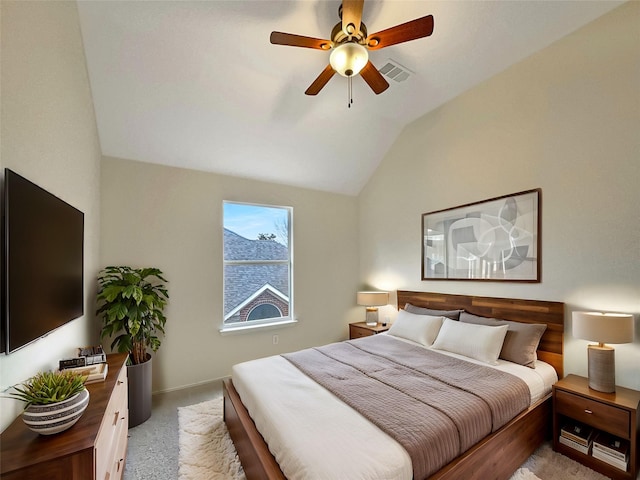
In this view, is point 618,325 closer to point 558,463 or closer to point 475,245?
point 558,463

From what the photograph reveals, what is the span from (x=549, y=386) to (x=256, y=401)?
233 cm

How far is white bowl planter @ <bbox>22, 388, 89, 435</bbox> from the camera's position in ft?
3.59

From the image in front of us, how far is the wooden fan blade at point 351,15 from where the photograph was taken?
171 cm

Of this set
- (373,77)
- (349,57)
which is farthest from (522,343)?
(349,57)

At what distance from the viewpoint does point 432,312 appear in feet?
11.0

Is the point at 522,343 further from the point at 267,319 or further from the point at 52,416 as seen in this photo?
the point at 52,416

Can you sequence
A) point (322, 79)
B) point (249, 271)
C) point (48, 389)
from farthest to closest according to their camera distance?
1. point (249, 271)
2. point (322, 79)
3. point (48, 389)

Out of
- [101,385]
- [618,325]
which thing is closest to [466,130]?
[618,325]

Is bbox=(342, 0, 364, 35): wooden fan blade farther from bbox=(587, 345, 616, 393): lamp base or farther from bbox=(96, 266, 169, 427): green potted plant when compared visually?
bbox=(587, 345, 616, 393): lamp base

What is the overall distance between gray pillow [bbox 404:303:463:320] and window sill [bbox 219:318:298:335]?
1596 mm

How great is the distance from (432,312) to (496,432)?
62.7 inches

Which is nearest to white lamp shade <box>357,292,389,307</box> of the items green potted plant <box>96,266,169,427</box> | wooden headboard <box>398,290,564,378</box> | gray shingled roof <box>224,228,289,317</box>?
wooden headboard <box>398,290,564,378</box>

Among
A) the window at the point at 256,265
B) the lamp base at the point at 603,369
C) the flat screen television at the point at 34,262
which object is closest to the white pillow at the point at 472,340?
the lamp base at the point at 603,369

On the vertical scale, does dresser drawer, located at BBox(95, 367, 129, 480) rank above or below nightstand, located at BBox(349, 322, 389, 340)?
above
